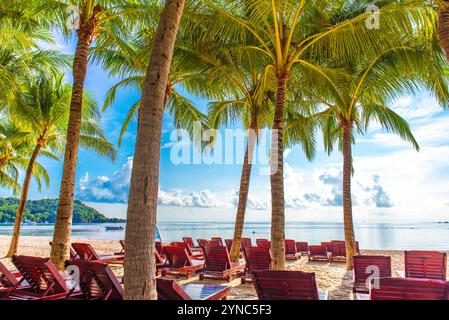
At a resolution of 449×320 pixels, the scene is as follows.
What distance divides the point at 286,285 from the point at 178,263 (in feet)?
17.1

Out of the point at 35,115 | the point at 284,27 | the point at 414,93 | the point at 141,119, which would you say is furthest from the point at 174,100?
the point at 141,119

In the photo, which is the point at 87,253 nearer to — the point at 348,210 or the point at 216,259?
the point at 216,259

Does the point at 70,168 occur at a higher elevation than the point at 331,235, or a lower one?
higher

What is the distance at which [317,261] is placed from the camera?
1285 cm

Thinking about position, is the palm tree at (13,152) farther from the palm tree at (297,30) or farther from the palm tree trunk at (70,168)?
the palm tree at (297,30)

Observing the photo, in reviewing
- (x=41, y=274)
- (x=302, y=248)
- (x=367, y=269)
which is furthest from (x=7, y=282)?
(x=302, y=248)

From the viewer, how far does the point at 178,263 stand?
870 centimetres

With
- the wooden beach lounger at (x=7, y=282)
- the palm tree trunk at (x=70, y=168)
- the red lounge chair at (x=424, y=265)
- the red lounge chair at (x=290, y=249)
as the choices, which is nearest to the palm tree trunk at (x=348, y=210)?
the red lounge chair at (x=290, y=249)

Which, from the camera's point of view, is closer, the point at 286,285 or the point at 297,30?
the point at 286,285

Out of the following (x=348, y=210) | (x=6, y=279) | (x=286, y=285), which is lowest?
(x=6, y=279)

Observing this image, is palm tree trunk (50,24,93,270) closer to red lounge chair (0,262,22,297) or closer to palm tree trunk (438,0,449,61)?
red lounge chair (0,262,22,297)

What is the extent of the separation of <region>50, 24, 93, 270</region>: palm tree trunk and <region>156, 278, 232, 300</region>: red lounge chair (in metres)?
3.32
